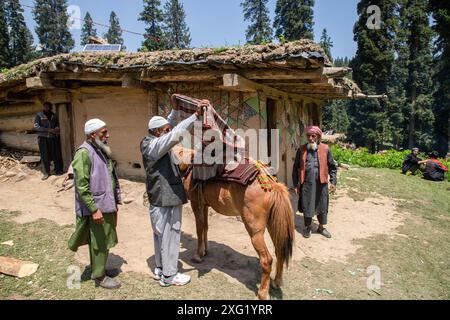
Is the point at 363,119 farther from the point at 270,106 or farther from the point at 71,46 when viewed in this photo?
the point at 71,46

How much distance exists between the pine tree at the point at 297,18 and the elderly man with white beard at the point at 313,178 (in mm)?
26280

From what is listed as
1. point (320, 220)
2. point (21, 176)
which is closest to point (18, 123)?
point (21, 176)

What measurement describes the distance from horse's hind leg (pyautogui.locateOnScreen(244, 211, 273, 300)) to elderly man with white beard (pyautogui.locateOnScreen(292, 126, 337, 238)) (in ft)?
7.28

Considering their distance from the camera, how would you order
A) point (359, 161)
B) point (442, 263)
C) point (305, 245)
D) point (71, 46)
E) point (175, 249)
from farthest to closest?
1. point (71, 46)
2. point (359, 161)
3. point (305, 245)
4. point (442, 263)
5. point (175, 249)

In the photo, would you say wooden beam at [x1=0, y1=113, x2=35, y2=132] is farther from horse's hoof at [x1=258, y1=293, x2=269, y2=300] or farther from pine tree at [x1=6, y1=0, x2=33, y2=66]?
pine tree at [x1=6, y1=0, x2=33, y2=66]

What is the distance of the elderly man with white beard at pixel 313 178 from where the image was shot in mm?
5438

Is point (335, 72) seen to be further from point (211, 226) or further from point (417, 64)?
point (417, 64)

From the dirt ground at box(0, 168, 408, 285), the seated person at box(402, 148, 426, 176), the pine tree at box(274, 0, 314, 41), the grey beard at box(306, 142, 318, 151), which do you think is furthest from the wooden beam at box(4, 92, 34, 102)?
the pine tree at box(274, 0, 314, 41)

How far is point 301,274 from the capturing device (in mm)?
4105

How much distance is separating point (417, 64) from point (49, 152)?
29864 mm

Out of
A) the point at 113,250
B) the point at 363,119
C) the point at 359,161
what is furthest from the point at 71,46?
the point at 113,250

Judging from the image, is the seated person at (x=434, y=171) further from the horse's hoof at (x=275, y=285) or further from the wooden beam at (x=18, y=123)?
the wooden beam at (x=18, y=123)
